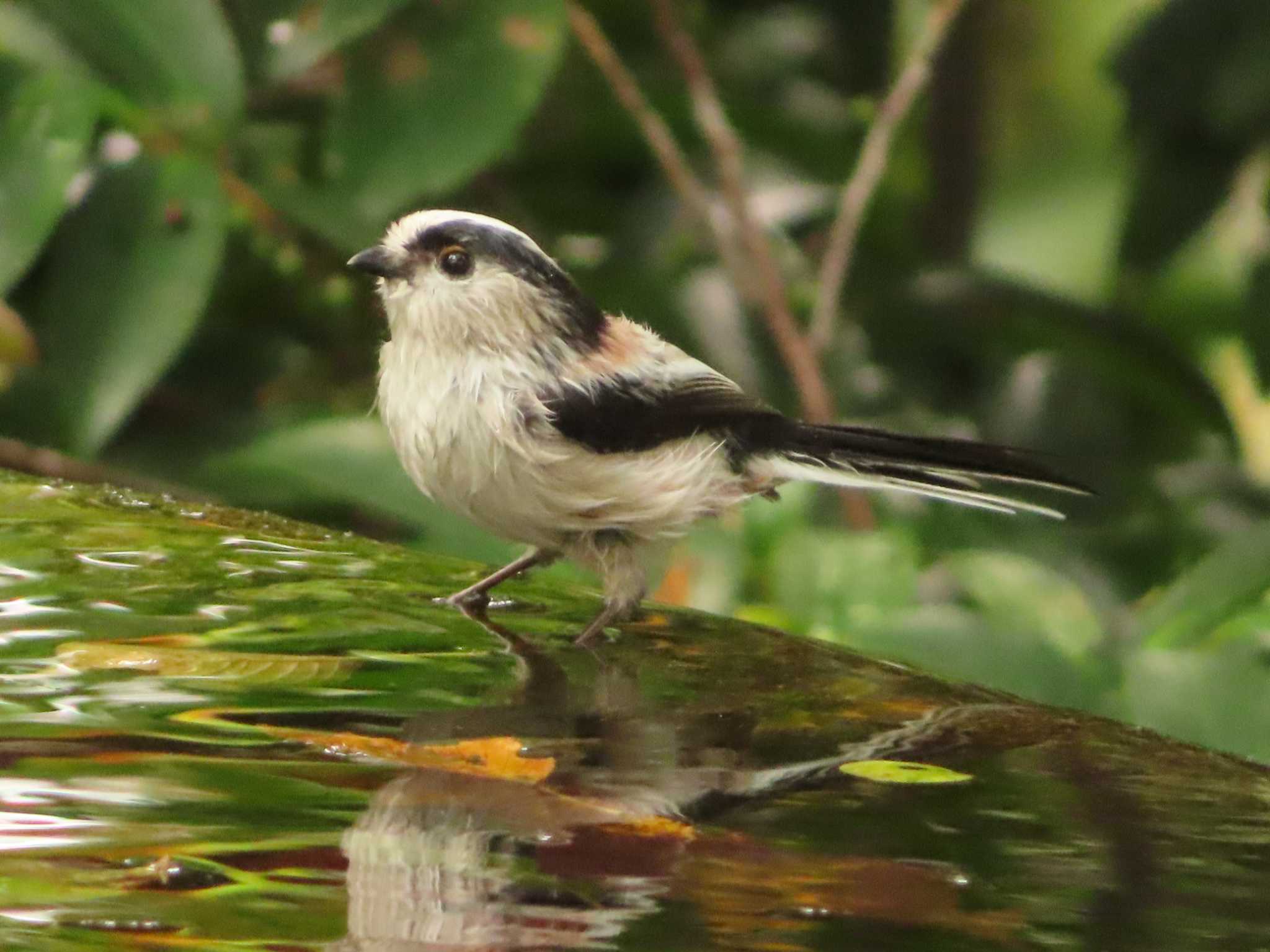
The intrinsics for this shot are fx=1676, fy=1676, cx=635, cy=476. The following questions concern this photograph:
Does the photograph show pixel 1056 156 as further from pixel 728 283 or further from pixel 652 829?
pixel 652 829

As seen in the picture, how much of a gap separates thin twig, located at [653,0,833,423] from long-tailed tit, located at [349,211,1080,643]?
3.46 feet

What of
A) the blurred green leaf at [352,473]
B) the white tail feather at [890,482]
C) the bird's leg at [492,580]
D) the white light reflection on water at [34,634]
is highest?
the blurred green leaf at [352,473]

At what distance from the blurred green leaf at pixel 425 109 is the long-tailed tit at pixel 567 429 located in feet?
3.32

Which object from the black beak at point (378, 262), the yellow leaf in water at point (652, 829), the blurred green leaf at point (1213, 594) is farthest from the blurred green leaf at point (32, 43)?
the yellow leaf in water at point (652, 829)

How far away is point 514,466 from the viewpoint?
1.68 metres

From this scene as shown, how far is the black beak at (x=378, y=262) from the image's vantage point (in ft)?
5.87

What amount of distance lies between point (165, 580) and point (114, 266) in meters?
1.44

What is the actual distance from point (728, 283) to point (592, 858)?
268 centimetres

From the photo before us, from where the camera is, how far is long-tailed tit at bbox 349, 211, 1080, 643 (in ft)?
5.55

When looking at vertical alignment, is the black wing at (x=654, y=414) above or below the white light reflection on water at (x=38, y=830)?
above

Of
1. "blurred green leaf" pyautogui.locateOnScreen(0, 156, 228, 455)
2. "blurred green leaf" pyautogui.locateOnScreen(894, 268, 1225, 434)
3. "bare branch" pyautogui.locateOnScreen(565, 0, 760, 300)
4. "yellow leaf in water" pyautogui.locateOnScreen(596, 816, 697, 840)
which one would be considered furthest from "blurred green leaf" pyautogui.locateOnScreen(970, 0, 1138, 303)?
"yellow leaf in water" pyautogui.locateOnScreen(596, 816, 697, 840)

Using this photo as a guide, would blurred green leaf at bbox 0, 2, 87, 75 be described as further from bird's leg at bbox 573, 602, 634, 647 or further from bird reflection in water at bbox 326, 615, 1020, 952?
bird reflection in water at bbox 326, 615, 1020, 952

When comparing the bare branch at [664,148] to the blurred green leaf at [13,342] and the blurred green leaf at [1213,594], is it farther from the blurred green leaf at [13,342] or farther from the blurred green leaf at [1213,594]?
the blurred green leaf at [1213,594]

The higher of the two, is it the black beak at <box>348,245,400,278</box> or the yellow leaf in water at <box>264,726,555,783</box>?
the black beak at <box>348,245,400,278</box>
